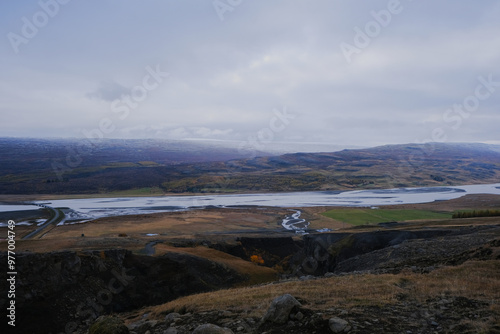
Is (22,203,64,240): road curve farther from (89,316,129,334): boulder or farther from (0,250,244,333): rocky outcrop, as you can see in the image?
(89,316,129,334): boulder

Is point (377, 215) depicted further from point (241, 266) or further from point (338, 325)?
point (338, 325)

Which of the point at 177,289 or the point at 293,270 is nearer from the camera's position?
the point at 177,289

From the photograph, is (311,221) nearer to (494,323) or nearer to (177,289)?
(177,289)

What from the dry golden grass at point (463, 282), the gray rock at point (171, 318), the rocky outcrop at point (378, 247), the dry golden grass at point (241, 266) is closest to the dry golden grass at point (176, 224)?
the dry golden grass at point (241, 266)

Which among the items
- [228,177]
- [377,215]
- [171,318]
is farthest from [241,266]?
[228,177]

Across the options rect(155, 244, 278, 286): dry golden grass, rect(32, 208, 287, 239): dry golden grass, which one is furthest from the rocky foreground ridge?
rect(32, 208, 287, 239): dry golden grass

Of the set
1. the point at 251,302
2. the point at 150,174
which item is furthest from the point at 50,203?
the point at 251,302
